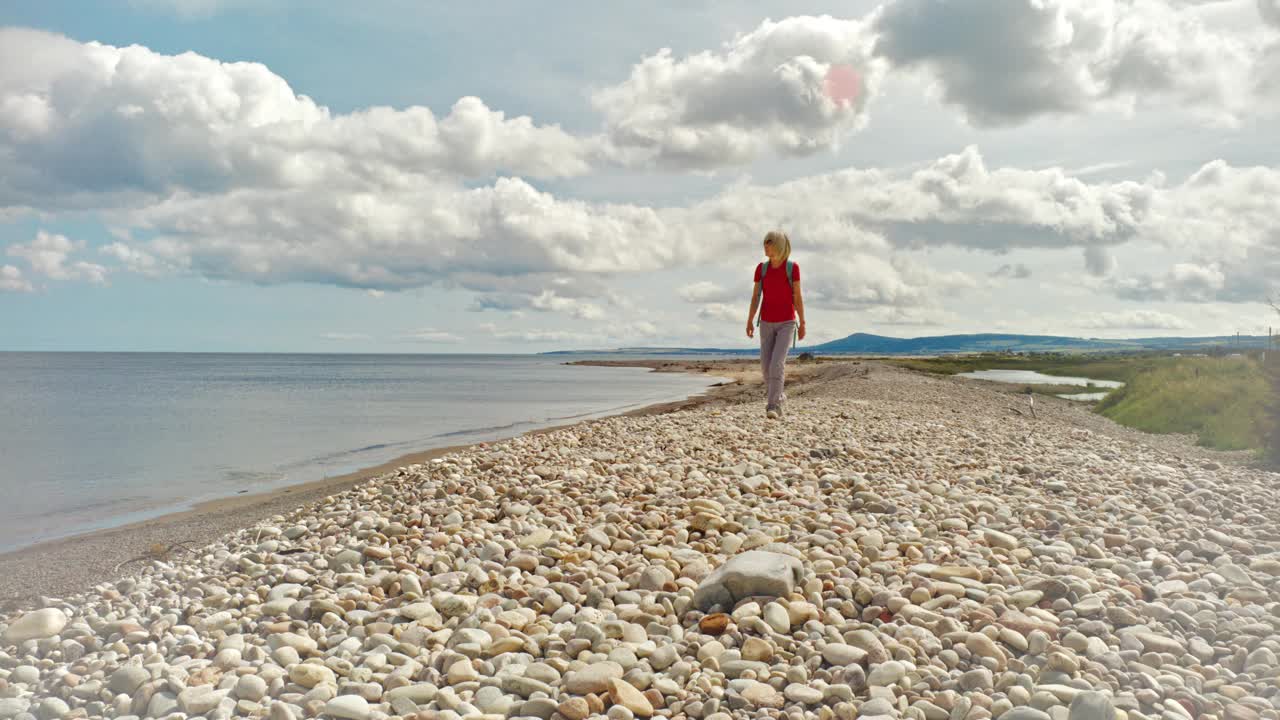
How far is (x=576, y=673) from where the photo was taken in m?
3.97

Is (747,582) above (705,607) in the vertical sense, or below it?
above

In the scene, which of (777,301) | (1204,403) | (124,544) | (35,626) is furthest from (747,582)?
(1204,403)

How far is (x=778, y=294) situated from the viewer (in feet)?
38.2

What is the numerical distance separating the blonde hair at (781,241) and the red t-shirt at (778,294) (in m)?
0.19

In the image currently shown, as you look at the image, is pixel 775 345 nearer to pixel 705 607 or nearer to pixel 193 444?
pixel 705 607

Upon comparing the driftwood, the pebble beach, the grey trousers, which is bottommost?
the driftwood

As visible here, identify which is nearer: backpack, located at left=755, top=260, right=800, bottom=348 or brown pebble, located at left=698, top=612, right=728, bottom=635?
brown pebble, located at left=698, top=612, right=728, bottom=635

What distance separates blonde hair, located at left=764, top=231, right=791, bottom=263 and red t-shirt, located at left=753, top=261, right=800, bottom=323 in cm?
19

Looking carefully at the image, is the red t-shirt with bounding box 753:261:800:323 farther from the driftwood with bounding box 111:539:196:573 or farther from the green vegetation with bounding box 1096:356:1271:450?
the green vegetation with bounding box 1096:356:1271:450

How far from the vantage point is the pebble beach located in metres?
3.84

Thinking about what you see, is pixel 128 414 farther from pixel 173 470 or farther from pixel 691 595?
pixel 691 595

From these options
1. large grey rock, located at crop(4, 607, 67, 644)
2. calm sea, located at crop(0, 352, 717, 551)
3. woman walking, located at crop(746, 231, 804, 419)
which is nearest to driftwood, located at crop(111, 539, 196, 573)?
large grey rock, located at crop(4, 607, 67, 644)

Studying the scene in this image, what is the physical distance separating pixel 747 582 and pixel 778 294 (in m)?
7.46

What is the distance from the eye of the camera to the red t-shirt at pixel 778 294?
11.6 m
